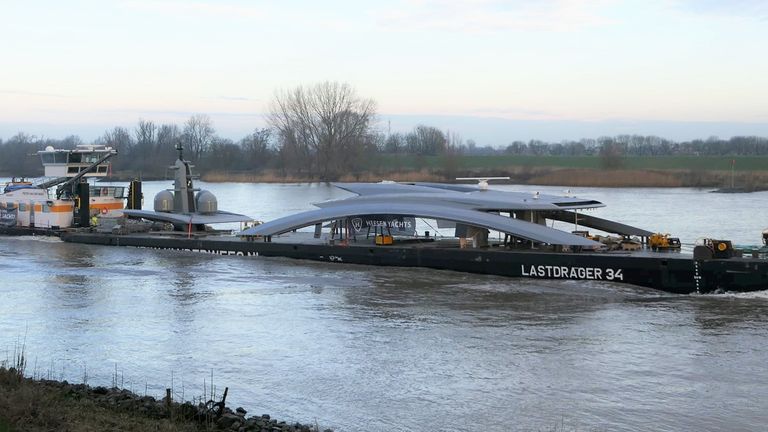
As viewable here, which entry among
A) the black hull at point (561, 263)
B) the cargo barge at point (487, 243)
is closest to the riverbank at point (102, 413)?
the black hull at point (561, 263)

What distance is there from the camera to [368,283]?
26.0 metres

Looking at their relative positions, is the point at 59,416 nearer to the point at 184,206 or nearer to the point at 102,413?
the point at 102,413

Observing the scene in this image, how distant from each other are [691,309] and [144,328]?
13.7 m

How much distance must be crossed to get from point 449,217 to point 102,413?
16535 millimetres

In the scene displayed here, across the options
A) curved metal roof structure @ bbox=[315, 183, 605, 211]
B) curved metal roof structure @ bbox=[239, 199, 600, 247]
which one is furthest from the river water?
curved metal roof structure @ bbox=[315, 183, 605, 211]

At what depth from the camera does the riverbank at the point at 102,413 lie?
33.2ft

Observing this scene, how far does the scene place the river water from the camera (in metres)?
13.6

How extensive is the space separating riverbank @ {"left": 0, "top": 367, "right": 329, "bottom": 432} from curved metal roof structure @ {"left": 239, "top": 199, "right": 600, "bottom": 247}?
14.8 meters

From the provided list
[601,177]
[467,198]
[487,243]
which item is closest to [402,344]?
[467,198]

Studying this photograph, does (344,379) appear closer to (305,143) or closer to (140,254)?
(140,254)

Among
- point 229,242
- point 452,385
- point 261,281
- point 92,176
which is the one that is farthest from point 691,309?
point 92,176

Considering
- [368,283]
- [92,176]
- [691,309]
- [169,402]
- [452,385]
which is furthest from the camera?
[92,176]

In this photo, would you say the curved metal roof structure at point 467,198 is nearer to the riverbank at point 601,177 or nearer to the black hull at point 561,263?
the black hull at point 561,263

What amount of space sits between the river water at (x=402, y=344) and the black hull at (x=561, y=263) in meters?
0.37
